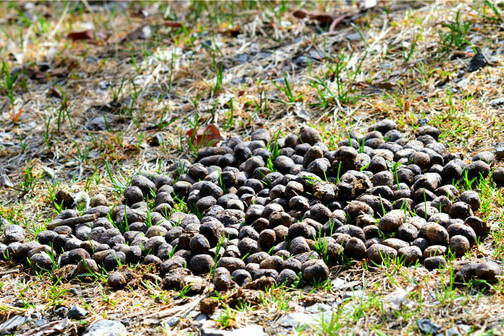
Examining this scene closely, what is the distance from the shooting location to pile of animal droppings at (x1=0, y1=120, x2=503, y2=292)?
2.73 meters

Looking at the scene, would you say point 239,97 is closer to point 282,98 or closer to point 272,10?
point 282,98

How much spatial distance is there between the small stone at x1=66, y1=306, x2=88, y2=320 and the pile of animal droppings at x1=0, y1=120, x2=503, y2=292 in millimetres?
210

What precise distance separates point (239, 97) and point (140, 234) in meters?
1.71

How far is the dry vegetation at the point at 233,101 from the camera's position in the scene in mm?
2533

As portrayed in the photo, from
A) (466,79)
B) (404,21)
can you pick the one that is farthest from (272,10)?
(466,79)

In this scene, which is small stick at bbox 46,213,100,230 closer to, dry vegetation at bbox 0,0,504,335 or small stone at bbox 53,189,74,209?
dry vegetation at bbox 0,0,504,335

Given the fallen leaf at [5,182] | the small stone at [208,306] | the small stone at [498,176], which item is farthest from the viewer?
the fallen leaf at [5,182]

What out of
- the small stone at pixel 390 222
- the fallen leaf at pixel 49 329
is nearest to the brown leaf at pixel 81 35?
the fallen leaf at pixel 49 329

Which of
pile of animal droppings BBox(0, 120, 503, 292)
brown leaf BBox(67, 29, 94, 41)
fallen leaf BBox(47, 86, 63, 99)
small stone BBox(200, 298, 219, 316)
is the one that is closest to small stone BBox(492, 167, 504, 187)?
pile of animal droppings BBox(0, 120, 503, 292)

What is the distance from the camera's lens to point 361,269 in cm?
270

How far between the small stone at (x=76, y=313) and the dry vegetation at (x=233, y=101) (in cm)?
6

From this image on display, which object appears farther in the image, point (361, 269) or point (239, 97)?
point (239, 97)

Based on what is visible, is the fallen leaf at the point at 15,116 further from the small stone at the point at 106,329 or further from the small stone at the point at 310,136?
the small stone at the point at 106,329

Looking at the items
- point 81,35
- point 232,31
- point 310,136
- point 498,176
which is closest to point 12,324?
point 310,136
